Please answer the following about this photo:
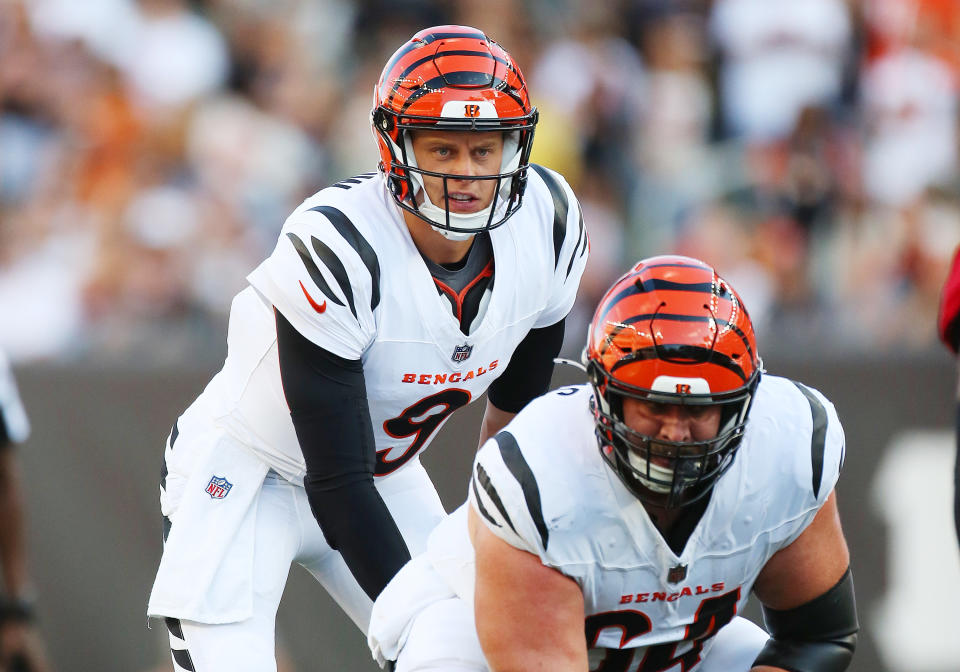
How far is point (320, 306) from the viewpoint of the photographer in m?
2.80

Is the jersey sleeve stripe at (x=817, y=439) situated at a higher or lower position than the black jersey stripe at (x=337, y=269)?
lower

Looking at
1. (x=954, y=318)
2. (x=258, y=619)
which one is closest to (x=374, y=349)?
(x=258, y=619)

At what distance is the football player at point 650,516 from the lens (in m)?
2.34

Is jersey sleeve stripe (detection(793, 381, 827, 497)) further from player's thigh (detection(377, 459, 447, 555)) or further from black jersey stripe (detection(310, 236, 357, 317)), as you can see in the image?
player's thigh (detection(377, 459, 447, 555))

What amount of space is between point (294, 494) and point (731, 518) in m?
1.22

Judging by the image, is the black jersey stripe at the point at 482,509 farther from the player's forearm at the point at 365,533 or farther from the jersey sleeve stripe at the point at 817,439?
the jersey sleeve stripe at the point at 817,439

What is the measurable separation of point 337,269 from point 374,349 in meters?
0.21

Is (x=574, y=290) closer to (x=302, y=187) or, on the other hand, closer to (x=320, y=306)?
(x=320, y=306)

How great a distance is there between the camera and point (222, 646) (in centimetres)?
306

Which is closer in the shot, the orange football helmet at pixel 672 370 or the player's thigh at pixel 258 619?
the orange football helmet at pixel 672 370

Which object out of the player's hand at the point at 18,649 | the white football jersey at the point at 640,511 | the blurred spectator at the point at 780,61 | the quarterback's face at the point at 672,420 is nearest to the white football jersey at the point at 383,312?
the white football jersey at the point at 640,511

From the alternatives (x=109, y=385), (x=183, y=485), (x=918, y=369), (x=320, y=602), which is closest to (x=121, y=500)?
(x=109, y=385)

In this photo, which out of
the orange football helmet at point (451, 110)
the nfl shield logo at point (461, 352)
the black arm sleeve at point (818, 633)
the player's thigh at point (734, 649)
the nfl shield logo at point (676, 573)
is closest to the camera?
the nfl shield logo at point (676, 573)

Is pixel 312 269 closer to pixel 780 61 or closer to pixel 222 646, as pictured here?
pixel 222 646
